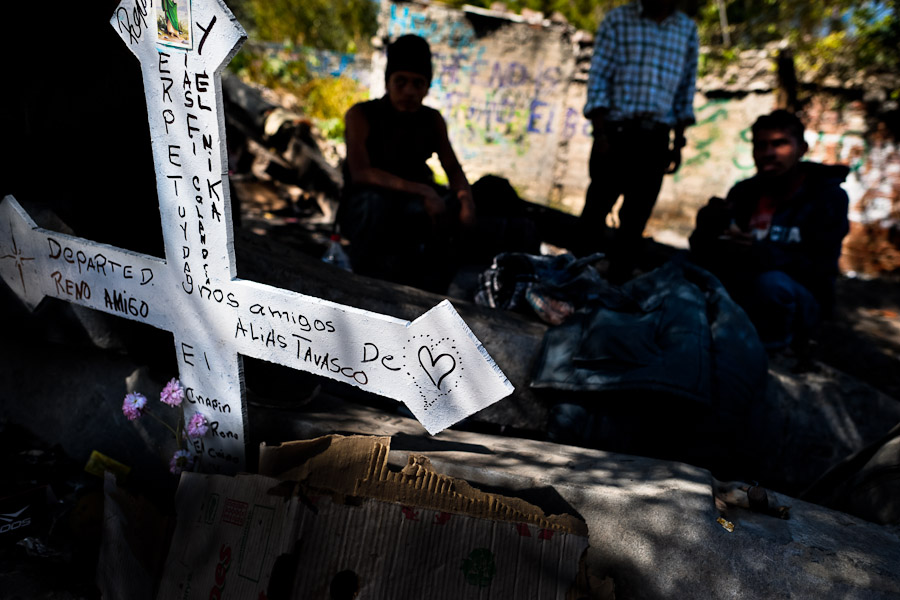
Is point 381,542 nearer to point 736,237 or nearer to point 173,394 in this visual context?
point 173,394

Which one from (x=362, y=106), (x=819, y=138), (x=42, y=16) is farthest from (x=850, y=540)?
(x=819, y=138)

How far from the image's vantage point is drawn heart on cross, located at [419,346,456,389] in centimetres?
120

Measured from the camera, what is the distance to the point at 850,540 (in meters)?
1.20

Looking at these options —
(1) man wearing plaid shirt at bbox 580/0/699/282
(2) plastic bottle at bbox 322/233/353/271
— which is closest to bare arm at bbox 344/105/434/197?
(2) plastic bottle at bbox 322/233/353/271

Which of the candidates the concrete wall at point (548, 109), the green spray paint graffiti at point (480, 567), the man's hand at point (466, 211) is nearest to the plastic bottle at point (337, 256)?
the man's hand at point (466, 211)

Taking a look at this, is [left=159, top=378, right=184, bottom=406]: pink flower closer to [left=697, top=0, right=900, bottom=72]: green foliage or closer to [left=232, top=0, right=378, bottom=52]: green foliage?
[left=697, top=0, right=900, bottom=72]: green foliage

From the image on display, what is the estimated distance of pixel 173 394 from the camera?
1.53 metres

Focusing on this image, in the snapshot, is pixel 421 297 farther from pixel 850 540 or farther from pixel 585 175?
pixel 585 175

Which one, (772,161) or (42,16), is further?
(772,161)

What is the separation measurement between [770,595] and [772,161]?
256 centimetres

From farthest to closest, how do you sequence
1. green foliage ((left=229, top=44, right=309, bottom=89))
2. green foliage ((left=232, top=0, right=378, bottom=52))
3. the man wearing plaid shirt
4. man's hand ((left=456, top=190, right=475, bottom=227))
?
green foliage ((left=232, top=0, right=378, bottom=52)) < green foliage ((left=229, top=44, right=309, bottom=89)) < the man wearing plaid shirt < man's hand ((left=456, top=190, right=475, bottom=227))

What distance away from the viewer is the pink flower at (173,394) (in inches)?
59.8

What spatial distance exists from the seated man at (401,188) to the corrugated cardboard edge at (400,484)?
1743 mm

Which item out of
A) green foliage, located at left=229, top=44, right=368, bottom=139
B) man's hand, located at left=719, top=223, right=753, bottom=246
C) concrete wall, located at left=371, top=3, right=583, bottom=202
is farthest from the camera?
green foliage, located at left=229, top=44, right=368, bottom=139
